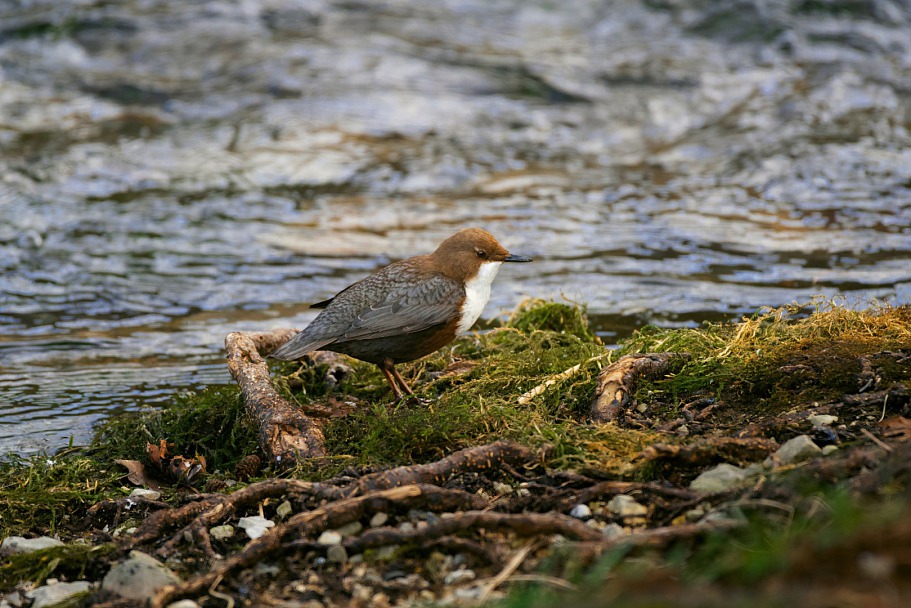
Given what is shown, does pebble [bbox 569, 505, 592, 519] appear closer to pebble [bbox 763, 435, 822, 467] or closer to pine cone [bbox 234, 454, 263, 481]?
pebble [bbox 763, 435, 822, 467]

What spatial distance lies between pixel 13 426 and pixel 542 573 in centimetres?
390

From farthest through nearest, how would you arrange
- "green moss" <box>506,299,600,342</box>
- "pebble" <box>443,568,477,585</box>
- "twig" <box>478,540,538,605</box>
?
1. "green moss" <box>506,299,600,342</box>
2. "pebble" <box>443,568,477,585</box>
3. "twig" <box>478,540,538,605</box>

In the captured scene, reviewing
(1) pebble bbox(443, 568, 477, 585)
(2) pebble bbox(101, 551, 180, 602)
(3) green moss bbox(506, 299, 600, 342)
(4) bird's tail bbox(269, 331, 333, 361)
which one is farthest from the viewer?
(3) green moss bbox(506, 299, 600, 342)

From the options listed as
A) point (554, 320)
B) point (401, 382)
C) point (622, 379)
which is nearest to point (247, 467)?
point (401, 382)

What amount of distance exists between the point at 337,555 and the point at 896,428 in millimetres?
1864

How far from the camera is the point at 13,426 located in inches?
209

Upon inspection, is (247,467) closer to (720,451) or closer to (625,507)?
(625,507)

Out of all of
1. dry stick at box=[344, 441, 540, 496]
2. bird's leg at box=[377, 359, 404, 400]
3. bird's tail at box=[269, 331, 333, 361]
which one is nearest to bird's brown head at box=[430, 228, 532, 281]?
bird's leg at box=[377, 359, 404, 400]

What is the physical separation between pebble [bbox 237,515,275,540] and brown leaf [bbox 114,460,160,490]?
2.88 ft

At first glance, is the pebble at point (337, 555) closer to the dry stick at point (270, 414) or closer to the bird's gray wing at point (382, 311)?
the dry stick at point (270, 414)

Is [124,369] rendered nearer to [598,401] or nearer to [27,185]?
[598,401]

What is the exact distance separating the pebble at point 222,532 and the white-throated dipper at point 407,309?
1.37 meters

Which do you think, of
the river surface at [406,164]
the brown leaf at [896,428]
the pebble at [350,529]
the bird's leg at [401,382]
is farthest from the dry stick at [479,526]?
the river surface at [406,164]

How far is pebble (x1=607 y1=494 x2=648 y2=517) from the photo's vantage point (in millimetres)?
3000
